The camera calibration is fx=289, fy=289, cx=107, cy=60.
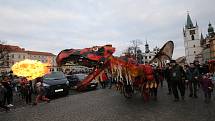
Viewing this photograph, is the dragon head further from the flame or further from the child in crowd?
the flame

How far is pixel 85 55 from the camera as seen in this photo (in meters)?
9.39

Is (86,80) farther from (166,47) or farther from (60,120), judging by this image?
(166,47)

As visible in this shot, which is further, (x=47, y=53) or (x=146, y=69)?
(x=47, y=53)

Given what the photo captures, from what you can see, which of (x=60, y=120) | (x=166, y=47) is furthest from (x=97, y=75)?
(x=166, y=47)

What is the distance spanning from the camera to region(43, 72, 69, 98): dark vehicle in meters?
17.1

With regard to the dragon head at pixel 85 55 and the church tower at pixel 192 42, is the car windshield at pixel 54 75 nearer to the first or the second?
the dragon head at pixel 85 55

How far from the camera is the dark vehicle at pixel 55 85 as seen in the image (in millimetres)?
17062

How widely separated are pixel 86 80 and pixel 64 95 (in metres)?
8.77

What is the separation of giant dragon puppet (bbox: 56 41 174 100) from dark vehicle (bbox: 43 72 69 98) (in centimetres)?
570

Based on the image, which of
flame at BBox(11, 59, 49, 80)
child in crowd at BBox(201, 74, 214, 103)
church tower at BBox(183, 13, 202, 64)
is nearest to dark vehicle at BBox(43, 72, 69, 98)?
flame at BBox(11, 59, 49, 80)

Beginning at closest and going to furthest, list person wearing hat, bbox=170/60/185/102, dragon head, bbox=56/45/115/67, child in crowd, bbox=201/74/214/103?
1. dragon head, bbox=56/45/115/67
2. child in crowd, bbox=201/74/214/103
3. person wearing hat, bbox=170/60/185/102

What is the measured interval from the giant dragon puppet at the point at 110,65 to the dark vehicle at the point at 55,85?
5702 millimetres

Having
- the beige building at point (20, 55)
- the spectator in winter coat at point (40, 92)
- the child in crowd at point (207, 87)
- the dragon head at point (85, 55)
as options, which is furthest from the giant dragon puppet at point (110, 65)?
the beige building at point (20, 55)

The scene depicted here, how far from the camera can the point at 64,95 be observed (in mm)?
18609
